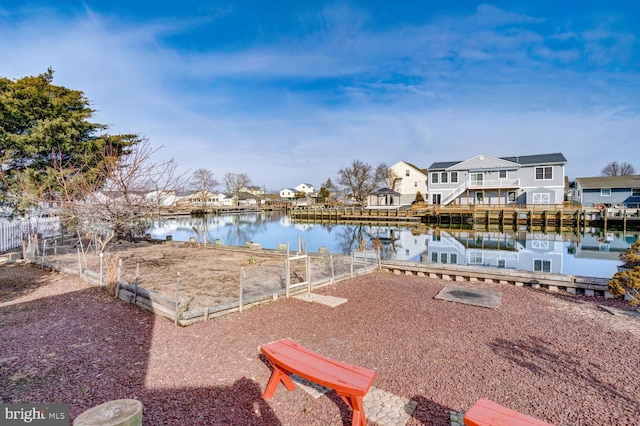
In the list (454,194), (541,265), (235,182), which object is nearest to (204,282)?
(541,265)

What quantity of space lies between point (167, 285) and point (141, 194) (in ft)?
13.3

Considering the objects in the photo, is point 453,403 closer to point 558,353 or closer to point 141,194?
point 558,353

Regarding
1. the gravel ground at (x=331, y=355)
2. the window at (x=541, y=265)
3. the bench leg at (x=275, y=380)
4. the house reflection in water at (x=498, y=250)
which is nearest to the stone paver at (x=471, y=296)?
the gravel ground at (x=331, y=355)

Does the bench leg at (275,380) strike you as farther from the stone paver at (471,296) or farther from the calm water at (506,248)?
the calm water at (506,248)

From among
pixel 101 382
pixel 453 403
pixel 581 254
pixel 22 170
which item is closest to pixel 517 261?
pixel 581 254

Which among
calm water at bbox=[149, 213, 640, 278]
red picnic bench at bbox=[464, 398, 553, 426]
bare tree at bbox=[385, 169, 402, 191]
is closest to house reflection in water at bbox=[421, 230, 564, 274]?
calm water at bbox=[149, 213, 640, 278]

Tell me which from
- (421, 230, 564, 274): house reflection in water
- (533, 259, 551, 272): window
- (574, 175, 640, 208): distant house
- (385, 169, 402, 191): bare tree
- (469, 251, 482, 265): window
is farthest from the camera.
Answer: (385, 169, 402, 191): bare tree

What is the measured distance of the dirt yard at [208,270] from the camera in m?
8.48

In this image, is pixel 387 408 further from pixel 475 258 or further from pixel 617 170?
pixel 617 170

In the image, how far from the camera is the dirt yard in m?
8.48

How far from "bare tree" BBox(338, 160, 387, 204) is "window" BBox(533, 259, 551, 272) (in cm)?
4546

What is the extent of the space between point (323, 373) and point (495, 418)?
159cm

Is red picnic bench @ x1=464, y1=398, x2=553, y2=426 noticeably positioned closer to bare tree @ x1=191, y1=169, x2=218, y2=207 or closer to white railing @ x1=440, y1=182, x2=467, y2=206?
bare tree @ x1=191, y1=169, x2=218, y2=207

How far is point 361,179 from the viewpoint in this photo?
63781 mm
